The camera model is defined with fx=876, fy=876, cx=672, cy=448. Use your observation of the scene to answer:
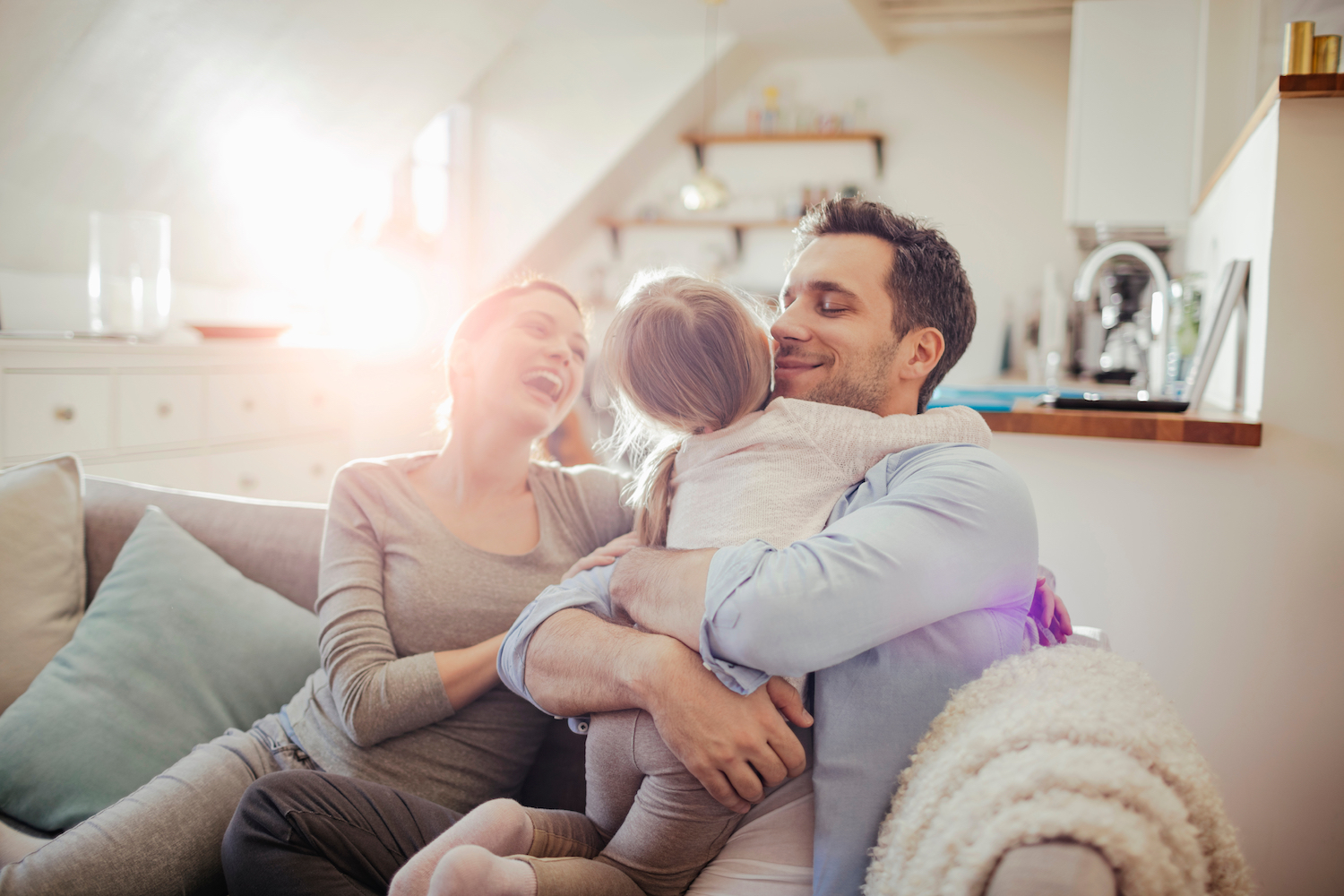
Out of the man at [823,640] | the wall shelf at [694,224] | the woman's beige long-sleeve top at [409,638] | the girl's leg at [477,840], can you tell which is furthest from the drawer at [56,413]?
the wall shelf at [694,224]

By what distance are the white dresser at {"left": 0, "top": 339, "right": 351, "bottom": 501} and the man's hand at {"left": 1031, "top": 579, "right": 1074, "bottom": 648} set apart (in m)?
2.54

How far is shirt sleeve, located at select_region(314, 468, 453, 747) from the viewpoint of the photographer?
1.24m

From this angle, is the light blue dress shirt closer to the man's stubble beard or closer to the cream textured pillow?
the man's stubble beard

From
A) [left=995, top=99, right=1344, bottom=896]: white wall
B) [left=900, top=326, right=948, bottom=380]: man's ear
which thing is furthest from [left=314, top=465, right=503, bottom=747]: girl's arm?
[left=995, top=99, right=1344, bottom=896]: white wall

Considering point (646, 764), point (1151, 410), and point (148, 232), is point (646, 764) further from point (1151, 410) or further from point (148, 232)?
point (148, 232)

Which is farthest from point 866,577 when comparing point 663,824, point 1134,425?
point 1134,425

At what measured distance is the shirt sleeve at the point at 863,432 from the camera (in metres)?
1.10

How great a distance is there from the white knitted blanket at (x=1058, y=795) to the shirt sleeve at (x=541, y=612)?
1.40ft

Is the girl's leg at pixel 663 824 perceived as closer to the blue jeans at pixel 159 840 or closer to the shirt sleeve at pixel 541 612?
the shirt sleeve at pixel 541 612

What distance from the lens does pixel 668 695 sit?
0.94 metres

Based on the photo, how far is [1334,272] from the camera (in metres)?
1.59

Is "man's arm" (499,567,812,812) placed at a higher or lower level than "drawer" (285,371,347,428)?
lower

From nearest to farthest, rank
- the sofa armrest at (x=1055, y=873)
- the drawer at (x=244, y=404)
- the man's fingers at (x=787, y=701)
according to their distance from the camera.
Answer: the sofa armrest at (x=1055, y=873)
the man's fingers at (x=787, y=701)
the drawer at (x=244, y=404)

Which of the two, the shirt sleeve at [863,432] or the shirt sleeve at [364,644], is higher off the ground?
the shirt sleeve at [863,432]
